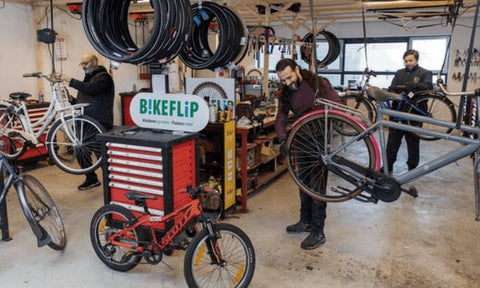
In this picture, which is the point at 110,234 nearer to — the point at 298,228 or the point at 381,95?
the point at 298,228

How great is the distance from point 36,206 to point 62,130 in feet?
3.33

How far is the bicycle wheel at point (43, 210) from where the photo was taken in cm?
301

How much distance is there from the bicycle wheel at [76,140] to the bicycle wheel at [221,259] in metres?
1.68

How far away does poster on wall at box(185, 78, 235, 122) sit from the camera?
3775 mm

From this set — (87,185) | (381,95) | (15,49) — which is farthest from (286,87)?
(15,49)

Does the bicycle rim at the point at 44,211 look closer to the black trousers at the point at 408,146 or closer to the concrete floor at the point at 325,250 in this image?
the concrete floor at the point at 325,250

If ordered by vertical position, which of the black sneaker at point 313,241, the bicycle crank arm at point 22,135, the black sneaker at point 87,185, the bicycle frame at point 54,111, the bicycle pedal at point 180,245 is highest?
the bicycle frame at point 54,111

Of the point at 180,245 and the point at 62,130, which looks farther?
the point at 62,130

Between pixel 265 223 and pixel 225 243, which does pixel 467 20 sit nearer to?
pixel 265 223

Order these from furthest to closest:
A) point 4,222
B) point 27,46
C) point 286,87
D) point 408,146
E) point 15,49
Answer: point 27,46, point 15,49, point 408,146, point 4,222, point 286,87

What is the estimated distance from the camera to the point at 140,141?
2836mm

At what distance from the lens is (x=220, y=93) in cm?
386

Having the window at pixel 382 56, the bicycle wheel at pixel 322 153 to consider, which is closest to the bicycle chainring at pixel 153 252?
the bicycle wheel at pixel 322 153

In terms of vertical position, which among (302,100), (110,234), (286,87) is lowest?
(110,234)
